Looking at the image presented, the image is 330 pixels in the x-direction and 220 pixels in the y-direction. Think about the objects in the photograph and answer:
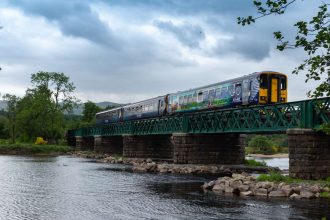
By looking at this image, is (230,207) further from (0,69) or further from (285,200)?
(0,69)

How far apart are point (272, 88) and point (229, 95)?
4488mm

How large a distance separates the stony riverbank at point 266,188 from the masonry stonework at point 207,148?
56.4ft

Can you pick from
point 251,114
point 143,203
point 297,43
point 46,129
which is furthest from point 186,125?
point 46,129

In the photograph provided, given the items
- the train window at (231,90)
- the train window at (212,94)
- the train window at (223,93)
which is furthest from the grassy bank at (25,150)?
the train window at (231,90)

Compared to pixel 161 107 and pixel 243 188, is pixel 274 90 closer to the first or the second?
pixel 243 188

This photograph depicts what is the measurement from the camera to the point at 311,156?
86.1 feet

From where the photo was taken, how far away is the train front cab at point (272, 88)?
3569cm

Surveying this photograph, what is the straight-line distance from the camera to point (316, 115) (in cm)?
2677

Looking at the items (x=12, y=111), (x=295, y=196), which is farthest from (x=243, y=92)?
(x=12, y=111)

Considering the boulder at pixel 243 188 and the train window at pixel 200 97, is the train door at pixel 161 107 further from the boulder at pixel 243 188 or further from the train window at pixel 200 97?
the boulder at pixel 243 188

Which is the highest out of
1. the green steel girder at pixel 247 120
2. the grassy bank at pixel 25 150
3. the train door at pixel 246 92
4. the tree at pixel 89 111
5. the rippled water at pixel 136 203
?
the tree at pixel 89 111

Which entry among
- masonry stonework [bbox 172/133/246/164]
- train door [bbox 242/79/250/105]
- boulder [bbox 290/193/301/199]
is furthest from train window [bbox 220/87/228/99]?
boulder [bbox 290/193/301/199]

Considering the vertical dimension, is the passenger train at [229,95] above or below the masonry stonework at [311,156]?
above

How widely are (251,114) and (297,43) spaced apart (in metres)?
25.0
